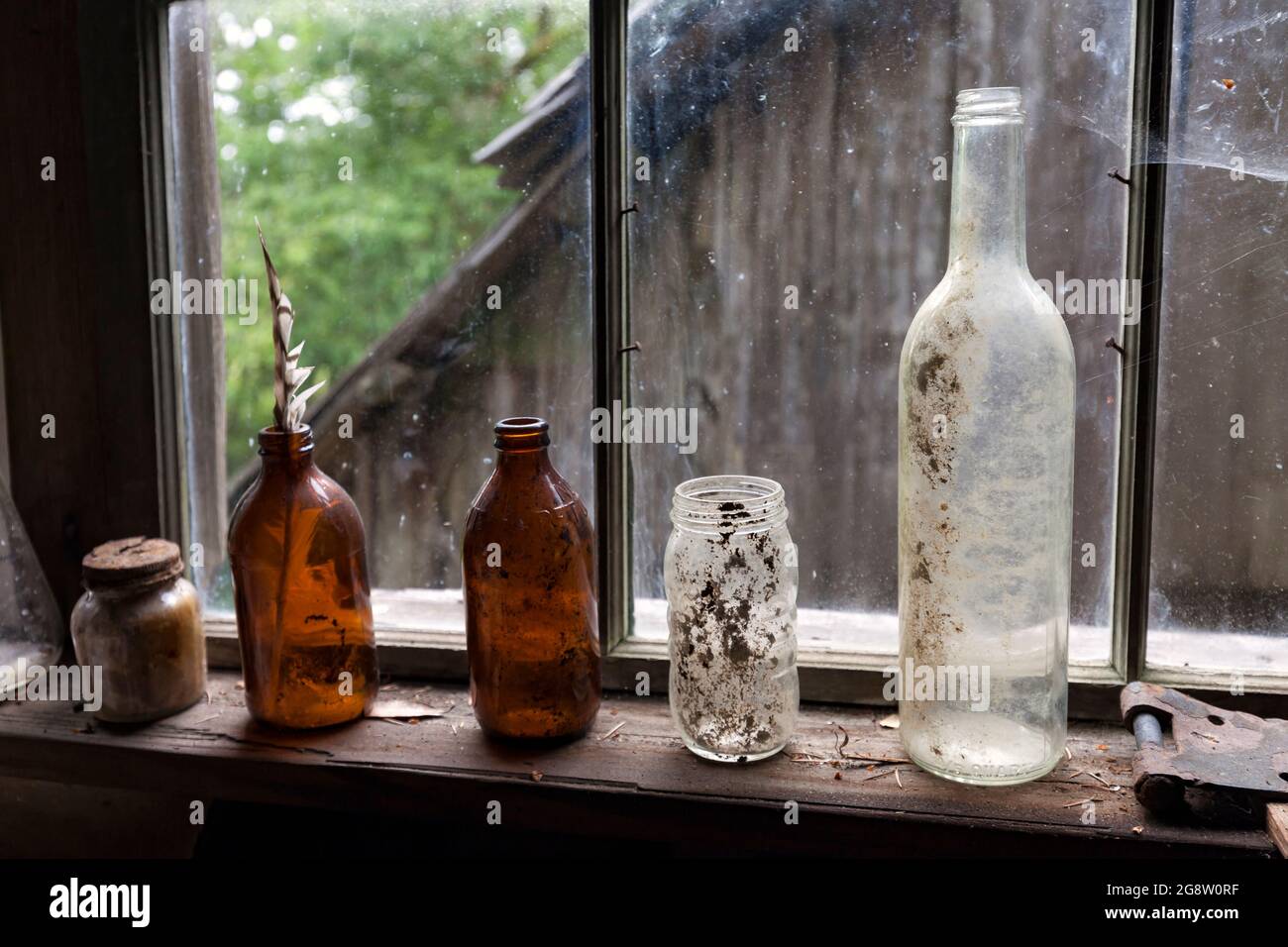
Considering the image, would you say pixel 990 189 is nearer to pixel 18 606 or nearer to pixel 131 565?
pixel 131 565

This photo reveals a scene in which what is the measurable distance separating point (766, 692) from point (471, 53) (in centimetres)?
74

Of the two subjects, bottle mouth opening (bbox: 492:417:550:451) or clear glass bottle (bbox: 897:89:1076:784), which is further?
bottle mouth opening (bbox: 492:417:550:451)

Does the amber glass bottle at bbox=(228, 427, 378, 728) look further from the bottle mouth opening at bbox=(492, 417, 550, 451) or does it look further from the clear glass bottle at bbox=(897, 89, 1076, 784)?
the clear glass bottle at bbox=(897, 89, 1076, 784)

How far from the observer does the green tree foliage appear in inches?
46.3

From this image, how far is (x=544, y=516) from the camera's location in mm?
1046

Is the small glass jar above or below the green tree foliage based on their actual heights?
below

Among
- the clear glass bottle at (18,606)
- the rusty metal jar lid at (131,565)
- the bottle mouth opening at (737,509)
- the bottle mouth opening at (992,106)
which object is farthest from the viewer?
the clear glass bottle at (18,606)

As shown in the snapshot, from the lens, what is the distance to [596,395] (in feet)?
3.80

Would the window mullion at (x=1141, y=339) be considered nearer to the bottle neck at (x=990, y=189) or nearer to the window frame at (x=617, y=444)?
the window frame at (x=617, y=444)

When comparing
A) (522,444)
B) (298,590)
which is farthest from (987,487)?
(298,590)

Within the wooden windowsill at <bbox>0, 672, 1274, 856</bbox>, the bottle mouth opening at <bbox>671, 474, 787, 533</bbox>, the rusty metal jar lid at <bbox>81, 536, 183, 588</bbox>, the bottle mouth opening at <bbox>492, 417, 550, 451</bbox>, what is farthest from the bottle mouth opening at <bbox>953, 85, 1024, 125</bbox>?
the rusty metal jar lid at <bbox>81, 536, 183, 588</bbox>

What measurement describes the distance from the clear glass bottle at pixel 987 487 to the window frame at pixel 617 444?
0.13 m

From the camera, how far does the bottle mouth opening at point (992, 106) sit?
90 cm

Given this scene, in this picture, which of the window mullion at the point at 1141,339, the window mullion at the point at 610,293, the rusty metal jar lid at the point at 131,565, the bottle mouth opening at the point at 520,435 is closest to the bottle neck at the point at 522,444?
the bottle mouth opening at the point at 520,435
